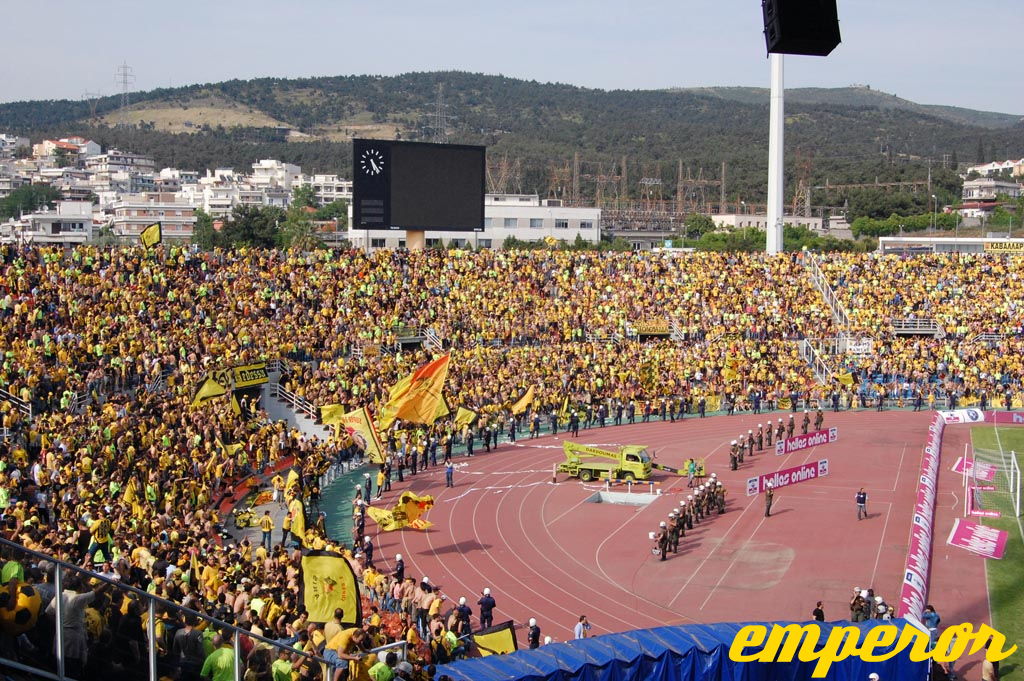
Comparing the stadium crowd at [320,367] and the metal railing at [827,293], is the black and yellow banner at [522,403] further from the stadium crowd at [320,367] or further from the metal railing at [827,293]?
the metal railing at [827,293]

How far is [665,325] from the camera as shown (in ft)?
157

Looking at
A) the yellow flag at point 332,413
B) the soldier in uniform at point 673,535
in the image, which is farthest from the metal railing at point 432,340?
the soldier in uniform at point 673,535

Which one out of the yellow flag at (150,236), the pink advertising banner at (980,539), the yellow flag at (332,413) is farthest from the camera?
the yellow flag at (150,236)

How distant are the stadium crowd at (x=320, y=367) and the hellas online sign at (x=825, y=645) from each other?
4254 millimetres

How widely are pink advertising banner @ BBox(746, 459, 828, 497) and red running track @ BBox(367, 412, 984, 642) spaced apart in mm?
250

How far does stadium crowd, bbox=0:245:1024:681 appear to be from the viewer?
1527 centimetres

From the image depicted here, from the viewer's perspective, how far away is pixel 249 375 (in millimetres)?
33094

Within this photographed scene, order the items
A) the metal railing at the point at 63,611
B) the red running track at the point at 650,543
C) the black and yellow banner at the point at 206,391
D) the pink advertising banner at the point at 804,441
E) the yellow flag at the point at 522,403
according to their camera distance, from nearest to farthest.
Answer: the metal railing at the point at 63,611
the red running track at the point at 650,543
the black and yellow banner at the point at 206,391
the pink advertising banner at the point at 804,441
the yellow flag at the point at 522,403

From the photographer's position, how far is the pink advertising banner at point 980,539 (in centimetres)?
2330

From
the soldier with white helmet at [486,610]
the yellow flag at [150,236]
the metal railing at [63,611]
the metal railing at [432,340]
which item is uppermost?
the yellow flag at [150,236]

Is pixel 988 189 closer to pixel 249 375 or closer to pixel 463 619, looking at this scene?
pixel 249 375

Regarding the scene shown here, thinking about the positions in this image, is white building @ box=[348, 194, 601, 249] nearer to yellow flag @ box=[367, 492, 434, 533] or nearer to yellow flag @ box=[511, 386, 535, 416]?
yellow flag @ box=[511, 386, 535, 416]

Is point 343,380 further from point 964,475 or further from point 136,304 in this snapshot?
point 964,475

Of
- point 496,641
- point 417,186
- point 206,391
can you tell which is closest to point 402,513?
point 206,391
